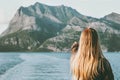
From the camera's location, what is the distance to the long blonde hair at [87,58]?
7559 millimetres

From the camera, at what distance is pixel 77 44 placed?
816 cm

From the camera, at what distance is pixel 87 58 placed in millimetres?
7586

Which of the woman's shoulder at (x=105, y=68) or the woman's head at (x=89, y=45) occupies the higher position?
the woman's head at (x=89, y=45)

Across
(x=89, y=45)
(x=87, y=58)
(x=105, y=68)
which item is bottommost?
(x=105, y=68)

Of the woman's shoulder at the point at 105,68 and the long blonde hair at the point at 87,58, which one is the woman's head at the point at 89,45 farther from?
the woman's shoulder at the point at 105,68

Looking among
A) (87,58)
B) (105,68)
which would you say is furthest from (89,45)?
(105,68)

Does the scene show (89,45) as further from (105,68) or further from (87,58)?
(105,68)

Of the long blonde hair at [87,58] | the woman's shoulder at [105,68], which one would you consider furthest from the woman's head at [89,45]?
the woman's shoulder at [105,68]

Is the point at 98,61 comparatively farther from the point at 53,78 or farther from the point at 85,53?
the point at 53,78

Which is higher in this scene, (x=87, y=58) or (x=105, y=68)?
(x=87, y=58)

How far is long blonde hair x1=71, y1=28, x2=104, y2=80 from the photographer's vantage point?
7.56m

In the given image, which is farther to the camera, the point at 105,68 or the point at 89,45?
the point at 89,45

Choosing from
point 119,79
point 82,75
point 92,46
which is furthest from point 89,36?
point 119,79

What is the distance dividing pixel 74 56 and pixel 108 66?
2.32 ft
